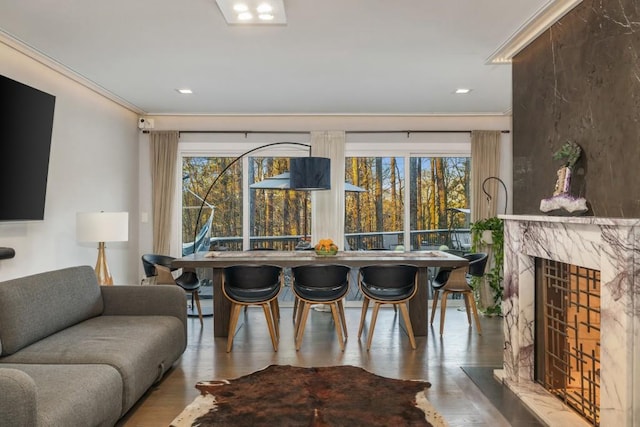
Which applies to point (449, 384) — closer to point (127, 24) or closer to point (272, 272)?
point (272, 272)

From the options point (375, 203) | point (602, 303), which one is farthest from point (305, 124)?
point (602, 303)

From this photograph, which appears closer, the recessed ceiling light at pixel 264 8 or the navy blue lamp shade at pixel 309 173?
the recessed ceiling light at pixel 264 8

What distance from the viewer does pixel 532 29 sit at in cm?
347

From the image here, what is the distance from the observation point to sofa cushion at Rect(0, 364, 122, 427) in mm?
2106

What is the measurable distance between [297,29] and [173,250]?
13.3 feet

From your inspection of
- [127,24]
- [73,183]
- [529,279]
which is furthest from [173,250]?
[529,279]

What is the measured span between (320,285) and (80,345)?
83.4 inches

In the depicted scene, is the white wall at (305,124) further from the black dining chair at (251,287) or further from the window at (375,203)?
the black dining chair at (251,287)

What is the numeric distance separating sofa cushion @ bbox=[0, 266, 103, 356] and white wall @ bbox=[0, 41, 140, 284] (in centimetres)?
71

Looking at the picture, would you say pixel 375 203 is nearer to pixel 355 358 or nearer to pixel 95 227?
pixel 355 358

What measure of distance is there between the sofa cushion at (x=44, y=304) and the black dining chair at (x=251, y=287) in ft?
3.76

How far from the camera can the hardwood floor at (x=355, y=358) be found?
3.07m

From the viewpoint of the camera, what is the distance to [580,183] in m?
2.87

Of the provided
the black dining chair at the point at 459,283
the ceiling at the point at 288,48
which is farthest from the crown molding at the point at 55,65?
the black dining chair at the point at 459,283
